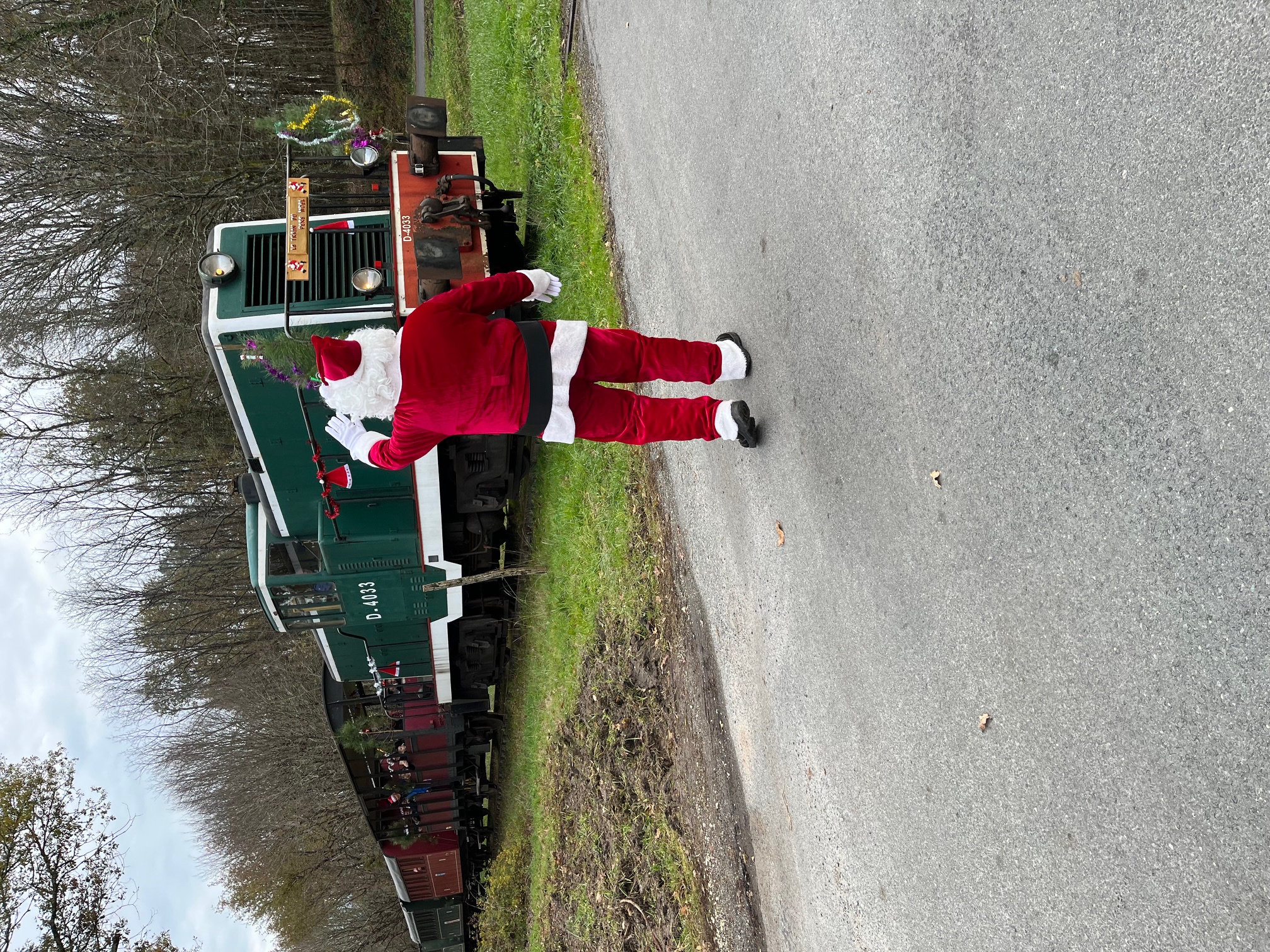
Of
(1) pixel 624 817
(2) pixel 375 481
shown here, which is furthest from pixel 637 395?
(1) pixel 624 817

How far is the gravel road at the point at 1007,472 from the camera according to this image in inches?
86.1

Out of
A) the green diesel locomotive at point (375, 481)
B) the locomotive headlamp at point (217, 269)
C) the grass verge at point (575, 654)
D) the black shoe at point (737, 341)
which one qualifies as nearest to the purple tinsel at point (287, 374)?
the green diesel locomotive at point (375, 481)

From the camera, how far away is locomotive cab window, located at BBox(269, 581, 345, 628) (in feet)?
24.8

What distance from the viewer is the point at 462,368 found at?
426 centimetres

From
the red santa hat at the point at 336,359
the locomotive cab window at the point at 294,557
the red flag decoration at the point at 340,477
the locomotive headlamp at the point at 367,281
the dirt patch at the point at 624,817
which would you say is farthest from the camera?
the locomotive cab window at the point at 294,557

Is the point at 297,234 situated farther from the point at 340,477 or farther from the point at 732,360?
the point at 732,360

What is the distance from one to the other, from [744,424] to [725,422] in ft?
0.40

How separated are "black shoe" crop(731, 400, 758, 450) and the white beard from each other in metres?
1.73

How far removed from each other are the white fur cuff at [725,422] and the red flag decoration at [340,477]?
3.72 m

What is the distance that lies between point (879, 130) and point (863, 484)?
1.44m

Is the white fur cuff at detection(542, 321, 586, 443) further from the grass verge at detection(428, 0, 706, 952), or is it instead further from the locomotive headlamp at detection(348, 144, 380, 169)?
the locomotive headlamp at detection(348, 144, 380, 169)

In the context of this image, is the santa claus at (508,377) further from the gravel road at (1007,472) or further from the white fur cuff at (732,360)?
the gravel road at (1007,472)

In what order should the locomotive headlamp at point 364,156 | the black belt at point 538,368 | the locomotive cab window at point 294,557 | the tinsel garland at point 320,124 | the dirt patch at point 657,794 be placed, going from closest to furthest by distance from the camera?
the black belt at point 538,368 → the dirt patch at point 657,794 → the locomotive cab window at point 294,557 → the locomotive headlamp at point 364,156 → the tinsel garland at point 320,124

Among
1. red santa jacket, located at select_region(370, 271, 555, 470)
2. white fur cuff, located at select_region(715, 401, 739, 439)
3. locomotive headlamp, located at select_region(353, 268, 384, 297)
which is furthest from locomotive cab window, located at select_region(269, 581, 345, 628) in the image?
white fur cuff, located at select_region(715, 401, 739, 439)
